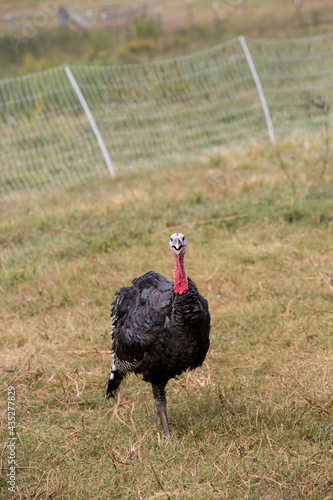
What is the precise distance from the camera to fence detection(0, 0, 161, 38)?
14.9 m

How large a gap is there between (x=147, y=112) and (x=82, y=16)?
18.3ft

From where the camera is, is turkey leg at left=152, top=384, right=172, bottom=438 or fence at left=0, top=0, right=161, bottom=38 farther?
fence at left=0, top=0, right=161, bottom=38

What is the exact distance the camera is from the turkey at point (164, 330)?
342 cm

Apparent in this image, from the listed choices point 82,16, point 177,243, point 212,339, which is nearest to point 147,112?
point 82,16

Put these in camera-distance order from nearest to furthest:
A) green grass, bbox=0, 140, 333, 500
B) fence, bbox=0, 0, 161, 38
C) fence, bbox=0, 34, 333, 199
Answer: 1. green grass, bbox=0, 140, 333, 500
2. fence, bbox=0, 34, 333, 199
3. fence, bbox=0, 0, 161, 38

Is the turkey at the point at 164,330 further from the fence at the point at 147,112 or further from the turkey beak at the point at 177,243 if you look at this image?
the fence at the point at 147,112

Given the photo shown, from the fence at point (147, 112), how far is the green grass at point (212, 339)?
1640 millimetres

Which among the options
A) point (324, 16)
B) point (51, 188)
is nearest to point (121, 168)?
point (51, 188)

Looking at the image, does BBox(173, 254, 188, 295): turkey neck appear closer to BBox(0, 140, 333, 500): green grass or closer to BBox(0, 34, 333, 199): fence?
BBox(0, 140, 333, 500): green grass

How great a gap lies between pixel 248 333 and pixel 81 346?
1.49 m

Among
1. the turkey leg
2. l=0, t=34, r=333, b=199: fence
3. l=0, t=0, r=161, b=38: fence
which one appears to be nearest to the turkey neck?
the turkey leg

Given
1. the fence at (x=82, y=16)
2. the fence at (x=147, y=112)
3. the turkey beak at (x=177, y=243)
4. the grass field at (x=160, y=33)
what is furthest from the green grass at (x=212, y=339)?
the fence at (x=82, y=16)

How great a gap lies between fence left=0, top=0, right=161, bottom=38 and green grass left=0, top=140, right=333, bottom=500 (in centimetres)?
819

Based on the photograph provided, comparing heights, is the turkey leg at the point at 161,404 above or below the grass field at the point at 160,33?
below
